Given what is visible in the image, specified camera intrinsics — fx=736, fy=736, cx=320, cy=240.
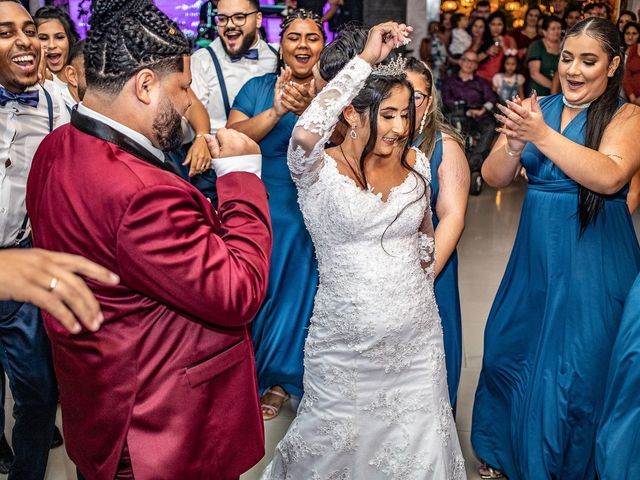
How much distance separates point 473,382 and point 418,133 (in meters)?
1.48

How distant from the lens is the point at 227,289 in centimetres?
145

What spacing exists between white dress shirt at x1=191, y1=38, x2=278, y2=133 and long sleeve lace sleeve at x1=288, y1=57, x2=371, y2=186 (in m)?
1.66

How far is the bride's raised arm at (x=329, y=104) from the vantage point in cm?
209

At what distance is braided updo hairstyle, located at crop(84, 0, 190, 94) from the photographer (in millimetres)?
1494

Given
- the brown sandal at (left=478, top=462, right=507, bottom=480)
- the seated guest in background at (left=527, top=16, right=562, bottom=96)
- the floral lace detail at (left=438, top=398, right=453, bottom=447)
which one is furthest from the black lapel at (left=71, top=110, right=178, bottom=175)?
the seated guest in background at (left=527, top=16, right=562, bottom=96)

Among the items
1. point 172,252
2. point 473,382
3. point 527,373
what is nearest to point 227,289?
point 172,252

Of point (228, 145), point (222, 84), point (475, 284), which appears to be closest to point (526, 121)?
point (228, 145)

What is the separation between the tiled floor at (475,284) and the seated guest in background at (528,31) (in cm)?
200

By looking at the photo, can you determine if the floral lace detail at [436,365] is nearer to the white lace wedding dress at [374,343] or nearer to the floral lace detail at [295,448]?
the white lace wedding dress at [374,343]

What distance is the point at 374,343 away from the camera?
2.30 m

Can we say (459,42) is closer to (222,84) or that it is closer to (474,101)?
(474,101)

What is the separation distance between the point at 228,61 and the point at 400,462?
91.0 inches

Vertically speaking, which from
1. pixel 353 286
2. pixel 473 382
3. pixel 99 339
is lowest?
pixel 473 382

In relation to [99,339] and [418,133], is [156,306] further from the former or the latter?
[418,133]
